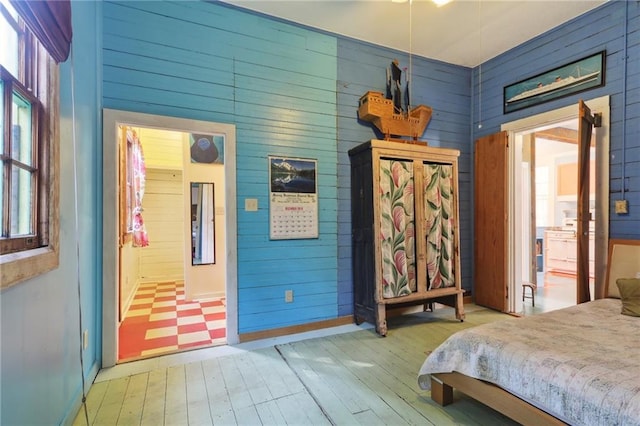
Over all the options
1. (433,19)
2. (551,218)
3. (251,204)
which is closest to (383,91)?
(433,19)

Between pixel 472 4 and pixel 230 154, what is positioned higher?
pixel 472 4

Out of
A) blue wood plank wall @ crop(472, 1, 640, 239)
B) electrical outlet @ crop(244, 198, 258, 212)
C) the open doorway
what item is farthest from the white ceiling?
electrical outlet @ crop(244, 198, 258, 212)

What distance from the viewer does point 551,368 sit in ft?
4.51

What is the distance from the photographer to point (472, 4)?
9.29 feet

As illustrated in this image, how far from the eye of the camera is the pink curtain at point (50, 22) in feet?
3.35

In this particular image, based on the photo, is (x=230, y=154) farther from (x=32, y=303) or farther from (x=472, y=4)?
(x=472, y=4)

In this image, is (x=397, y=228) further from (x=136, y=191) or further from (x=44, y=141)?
(x=136, y=191)

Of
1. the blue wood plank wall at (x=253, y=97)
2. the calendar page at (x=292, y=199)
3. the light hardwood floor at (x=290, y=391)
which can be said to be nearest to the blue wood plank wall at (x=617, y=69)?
the light hardwood floor at (x=290, y=391)

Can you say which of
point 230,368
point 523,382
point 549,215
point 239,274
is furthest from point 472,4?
point 549,215

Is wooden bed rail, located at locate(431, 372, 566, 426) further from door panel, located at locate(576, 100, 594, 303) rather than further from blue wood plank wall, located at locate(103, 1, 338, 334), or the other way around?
door panel, located at locate(576, 100, 594, 303)

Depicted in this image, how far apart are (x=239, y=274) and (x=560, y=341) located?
236 cm

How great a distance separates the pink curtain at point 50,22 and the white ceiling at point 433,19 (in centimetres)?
184

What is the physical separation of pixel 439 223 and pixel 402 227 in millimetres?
483

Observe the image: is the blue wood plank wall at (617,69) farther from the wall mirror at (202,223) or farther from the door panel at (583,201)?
the wall mirror at (202,223)
